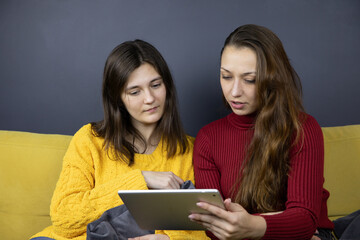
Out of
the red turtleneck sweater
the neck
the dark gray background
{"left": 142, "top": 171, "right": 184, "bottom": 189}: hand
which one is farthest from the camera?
the dark gray background

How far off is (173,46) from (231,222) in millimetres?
1296

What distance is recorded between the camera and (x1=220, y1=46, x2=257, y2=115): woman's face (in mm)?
1573

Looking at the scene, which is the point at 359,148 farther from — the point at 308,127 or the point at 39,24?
the point at 39,24

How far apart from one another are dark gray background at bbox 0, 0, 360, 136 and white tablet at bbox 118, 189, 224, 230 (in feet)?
3.34

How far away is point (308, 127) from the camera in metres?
1.58

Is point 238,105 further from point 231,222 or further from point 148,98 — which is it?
point 231,222

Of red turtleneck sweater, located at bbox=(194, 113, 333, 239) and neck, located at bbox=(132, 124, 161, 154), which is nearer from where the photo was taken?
red turtleneck sweater, located at bbox=(194, 113, 333, 239)

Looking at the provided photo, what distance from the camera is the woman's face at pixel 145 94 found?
5.78ft

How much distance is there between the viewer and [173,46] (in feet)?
7.72

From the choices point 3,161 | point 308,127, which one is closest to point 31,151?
point 3,161

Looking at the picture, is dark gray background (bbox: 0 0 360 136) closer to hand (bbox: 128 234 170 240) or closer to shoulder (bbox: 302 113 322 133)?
shoulder (bbox: 302 113 322 133)

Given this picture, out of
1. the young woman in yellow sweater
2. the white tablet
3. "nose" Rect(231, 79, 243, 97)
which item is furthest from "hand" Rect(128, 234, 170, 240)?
"nose" Rect(231, 79, 243, 97)

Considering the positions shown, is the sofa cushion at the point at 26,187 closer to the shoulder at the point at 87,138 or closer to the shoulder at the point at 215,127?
the shoulder at the point at 87,138

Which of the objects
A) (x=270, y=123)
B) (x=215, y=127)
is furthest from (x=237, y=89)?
(x=215, y=127)
